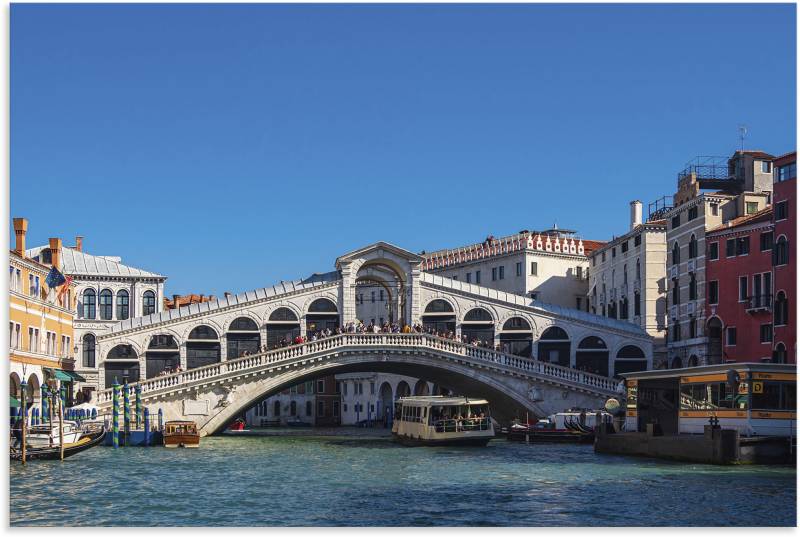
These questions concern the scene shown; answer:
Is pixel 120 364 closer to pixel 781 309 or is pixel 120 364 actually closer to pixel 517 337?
pixel 517 337

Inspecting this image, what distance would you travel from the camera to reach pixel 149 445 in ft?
130

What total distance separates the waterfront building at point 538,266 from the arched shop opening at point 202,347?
17696 mm

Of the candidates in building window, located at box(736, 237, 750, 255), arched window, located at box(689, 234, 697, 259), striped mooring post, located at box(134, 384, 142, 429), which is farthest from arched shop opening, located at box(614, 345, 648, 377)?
striped mooring post, located at box(134, 384, 142, 429)

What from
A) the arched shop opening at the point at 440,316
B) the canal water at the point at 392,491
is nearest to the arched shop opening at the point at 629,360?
the arched shop opening at the point at 440,316

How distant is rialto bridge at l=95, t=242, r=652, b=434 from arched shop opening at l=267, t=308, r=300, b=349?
4 cm

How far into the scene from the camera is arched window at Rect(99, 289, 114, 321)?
170ft

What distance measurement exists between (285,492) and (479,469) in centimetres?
701

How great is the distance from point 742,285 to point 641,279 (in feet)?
34.8

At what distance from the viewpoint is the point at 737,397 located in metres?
31.3

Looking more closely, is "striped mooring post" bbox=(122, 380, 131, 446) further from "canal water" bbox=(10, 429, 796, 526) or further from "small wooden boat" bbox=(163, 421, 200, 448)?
"canal water" bbox=(10, 429, 796, 526)

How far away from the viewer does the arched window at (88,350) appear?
47062mm

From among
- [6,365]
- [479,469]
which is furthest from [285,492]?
[6,365]

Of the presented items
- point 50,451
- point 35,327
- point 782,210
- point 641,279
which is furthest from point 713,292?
point 50,451

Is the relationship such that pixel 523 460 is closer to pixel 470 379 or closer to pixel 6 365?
pixel 470 379
